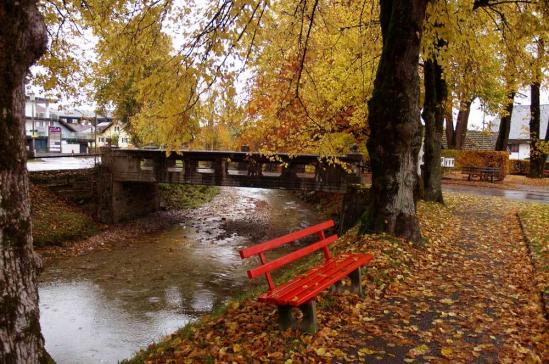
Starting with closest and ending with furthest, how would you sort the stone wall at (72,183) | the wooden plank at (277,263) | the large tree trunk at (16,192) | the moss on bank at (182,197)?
the large tree trunk at (16,192) → the wooden plank at (277,263) → the stone wall at (72,183) → the moss on bank at (182,197)

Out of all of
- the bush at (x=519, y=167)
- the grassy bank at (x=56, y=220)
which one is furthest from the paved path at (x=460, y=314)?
the bush at (x=519, y=167)

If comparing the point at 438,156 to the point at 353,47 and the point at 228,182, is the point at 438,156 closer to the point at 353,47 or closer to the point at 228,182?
the point at 353,47

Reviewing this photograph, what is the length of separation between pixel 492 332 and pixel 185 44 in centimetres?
642

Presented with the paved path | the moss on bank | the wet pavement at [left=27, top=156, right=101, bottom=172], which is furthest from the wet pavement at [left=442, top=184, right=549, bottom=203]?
the wet pavement at [left=27, top=156, right=101, bottom=172]

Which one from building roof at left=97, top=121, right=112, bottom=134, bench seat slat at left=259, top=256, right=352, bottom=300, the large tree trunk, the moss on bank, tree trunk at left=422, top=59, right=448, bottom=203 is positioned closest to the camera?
the large tree trunk

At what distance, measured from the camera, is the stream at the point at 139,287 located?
8.36 metres

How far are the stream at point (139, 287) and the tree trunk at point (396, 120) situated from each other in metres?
4.68

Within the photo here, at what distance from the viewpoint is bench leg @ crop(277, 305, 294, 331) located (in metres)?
4.83

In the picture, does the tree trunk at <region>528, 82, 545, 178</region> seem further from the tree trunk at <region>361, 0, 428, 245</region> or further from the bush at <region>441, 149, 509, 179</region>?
the tree trunk at <region>361, 0, 428, 245</region>

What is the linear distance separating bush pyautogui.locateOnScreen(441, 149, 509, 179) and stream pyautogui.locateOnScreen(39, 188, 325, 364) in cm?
1368

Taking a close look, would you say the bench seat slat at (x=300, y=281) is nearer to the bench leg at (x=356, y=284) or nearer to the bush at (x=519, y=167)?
the bench leg at (x=356, y=284)

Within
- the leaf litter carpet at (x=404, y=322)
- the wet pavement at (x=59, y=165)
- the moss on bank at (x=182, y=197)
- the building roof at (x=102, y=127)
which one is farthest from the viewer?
the building roof at (x=102, y=127)

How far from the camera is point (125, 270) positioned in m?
13.2

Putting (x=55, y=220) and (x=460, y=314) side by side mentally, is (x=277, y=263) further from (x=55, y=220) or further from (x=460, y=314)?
(x=55, y=220)
